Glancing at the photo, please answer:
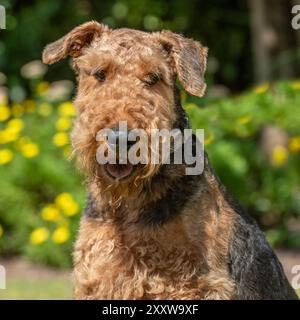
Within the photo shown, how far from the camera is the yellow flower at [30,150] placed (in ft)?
25.2

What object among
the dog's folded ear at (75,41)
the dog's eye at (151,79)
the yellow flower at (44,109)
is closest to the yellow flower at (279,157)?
the yellow flower at (44,109)

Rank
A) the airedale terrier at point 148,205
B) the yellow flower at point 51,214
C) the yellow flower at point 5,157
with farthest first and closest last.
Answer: the yellow flower at point 5,157
the yellow flower at point 51,214
the airedale terrier at point 148,205

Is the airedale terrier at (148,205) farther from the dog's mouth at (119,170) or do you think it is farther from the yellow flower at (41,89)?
the yellow flower at (41,89)

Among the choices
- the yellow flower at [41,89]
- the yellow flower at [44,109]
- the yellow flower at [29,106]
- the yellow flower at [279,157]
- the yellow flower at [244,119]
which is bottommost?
the yellow flower at [279,157]

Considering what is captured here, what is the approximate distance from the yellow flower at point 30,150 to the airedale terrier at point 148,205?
3448mm

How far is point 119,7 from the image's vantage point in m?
9.39

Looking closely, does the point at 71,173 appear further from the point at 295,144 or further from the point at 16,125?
the point at 295,144

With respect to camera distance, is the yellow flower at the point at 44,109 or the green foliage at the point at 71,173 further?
the yellow flower at the point at 44,109

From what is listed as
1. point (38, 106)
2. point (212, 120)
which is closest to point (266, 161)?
point (212, 120)

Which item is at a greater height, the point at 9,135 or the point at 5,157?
the point at 9,135

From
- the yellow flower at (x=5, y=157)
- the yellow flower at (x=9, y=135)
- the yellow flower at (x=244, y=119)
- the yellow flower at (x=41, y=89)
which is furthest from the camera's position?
the yellow flower at (x=41, y=89)

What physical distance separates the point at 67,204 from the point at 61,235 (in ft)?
0.92

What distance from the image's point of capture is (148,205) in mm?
4137

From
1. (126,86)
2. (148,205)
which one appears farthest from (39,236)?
(126,86)
